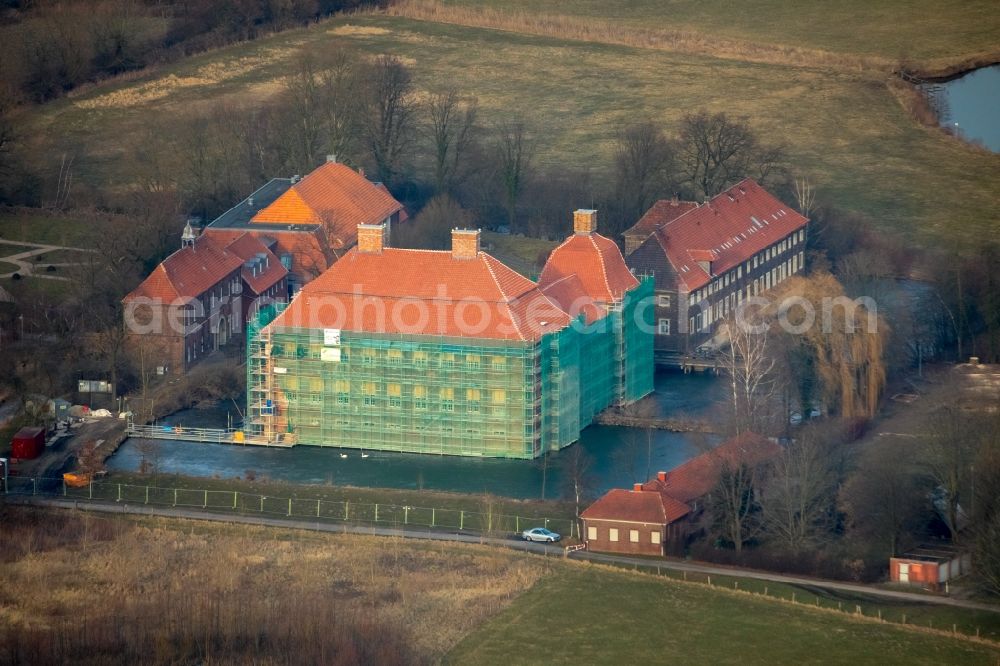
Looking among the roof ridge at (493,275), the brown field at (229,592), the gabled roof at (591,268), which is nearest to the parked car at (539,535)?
the brown field at (229,592)

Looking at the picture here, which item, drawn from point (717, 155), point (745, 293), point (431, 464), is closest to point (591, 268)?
point (431, 464)

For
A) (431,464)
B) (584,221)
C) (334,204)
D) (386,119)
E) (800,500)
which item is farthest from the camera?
(386,119)

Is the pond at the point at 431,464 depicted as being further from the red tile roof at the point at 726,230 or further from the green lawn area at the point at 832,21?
the green lawn area at the point at 832,21

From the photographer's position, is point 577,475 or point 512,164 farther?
point 512,164

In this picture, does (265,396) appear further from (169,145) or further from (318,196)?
(169,145)

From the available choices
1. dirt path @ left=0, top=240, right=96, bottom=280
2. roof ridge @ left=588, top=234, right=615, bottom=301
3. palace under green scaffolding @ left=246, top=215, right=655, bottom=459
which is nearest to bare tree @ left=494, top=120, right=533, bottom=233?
roof ridge @ left=588, top=234, right=615, bottom=301

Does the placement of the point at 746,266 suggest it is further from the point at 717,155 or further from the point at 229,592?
the point at 229,592
